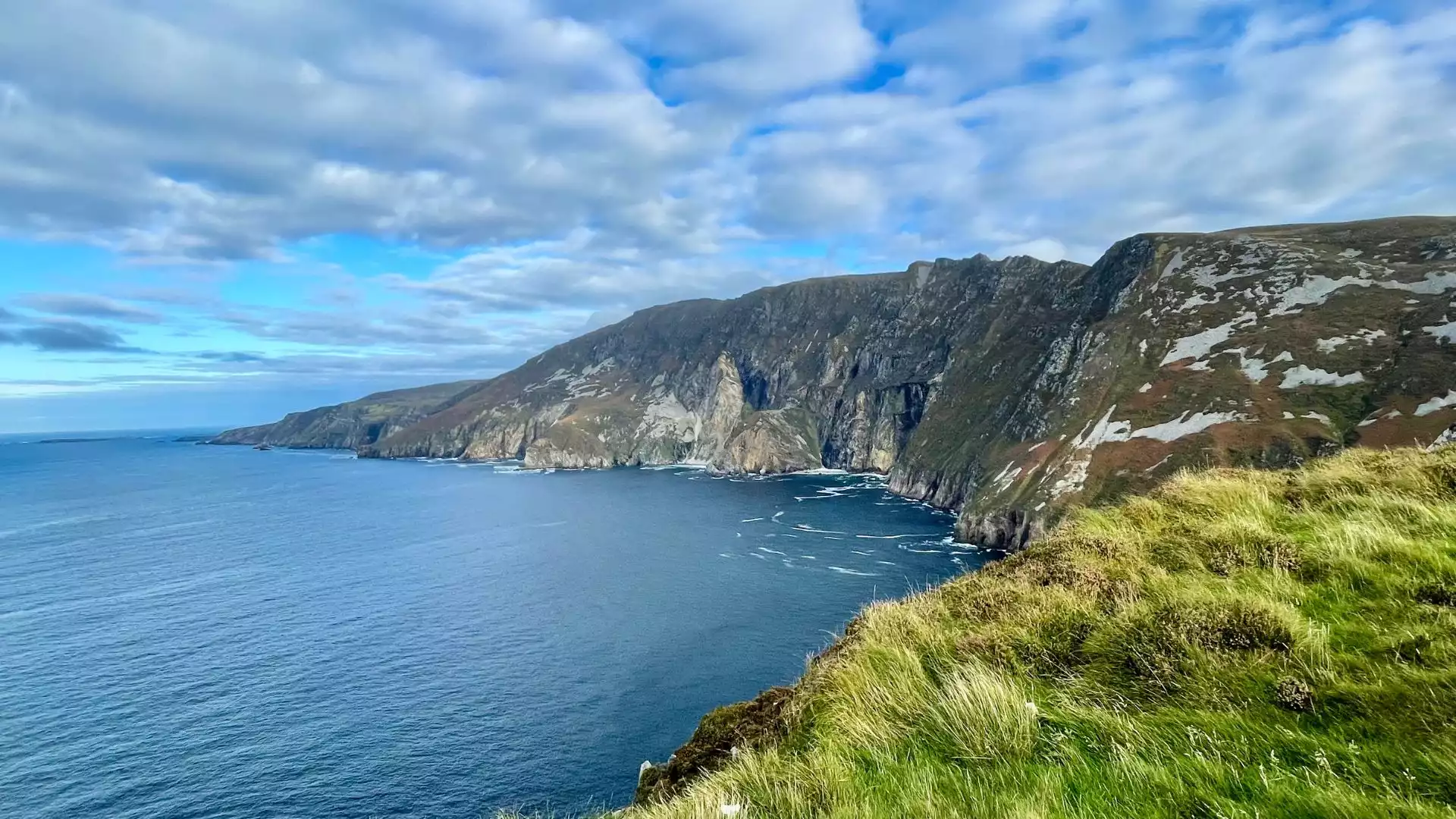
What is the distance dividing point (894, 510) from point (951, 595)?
452 feet

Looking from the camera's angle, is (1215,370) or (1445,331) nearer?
(1445,331)

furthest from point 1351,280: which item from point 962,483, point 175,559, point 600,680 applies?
point 175,559

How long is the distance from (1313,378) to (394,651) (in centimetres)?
12377

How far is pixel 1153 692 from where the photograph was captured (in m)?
6.68

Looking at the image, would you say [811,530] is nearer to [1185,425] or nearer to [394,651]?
[1185,425]

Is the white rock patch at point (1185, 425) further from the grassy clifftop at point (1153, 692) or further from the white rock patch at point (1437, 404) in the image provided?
the grassy clifftop at point (1153, 692)

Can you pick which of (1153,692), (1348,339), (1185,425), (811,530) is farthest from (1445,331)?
(1153,692)

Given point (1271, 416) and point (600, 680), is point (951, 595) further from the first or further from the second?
point (1271, 416)

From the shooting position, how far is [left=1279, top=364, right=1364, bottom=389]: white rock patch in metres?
90.0

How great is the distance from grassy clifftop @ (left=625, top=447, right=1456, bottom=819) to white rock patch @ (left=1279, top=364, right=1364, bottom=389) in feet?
348

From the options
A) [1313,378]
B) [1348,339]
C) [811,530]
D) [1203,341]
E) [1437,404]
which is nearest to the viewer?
[1437,404]

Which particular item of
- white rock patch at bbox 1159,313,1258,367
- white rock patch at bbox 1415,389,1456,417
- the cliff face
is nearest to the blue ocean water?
the cliff face

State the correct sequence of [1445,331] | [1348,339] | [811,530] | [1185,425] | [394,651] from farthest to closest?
[811,530], [1348,339], [1185,425], [1445,331], [394,651]

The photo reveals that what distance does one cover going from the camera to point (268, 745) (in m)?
48.6
